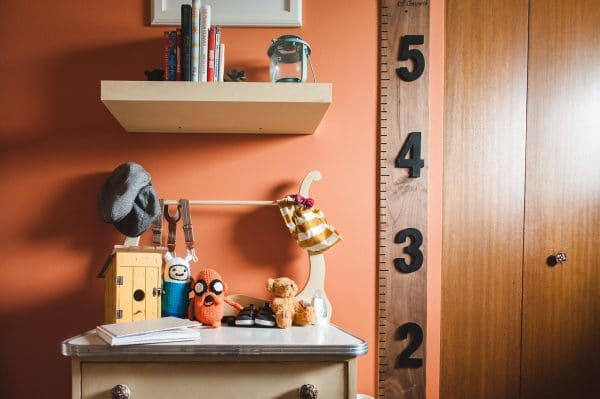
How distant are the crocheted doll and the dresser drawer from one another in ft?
0.92

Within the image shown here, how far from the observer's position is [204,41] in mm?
1312

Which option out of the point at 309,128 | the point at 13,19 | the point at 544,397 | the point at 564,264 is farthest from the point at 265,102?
the point at 544,397

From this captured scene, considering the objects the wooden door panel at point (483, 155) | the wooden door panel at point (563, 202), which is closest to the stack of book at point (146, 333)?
the wooden door panel at point (483, 155)

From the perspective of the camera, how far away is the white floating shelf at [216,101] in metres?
1.25

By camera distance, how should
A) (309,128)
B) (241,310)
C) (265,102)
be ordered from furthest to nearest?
(309,128) → (241,310) → (265,102)

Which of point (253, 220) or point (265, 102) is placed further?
Answer: point (253, 220)

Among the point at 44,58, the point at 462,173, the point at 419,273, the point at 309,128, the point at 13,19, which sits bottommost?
the point at 419,273

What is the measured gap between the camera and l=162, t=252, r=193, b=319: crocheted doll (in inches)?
53.6

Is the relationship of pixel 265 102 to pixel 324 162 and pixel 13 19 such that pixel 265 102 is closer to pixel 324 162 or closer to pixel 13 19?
pixel 324 162

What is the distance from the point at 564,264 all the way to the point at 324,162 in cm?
95

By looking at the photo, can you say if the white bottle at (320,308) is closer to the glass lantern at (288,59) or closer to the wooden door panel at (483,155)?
the wooden door panel at (483,155)

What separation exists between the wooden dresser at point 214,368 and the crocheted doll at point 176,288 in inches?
10.5

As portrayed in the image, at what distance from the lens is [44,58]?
1.55 meters

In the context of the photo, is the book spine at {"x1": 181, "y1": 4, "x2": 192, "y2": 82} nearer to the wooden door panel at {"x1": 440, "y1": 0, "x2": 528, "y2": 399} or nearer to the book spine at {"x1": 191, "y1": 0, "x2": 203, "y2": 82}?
the book spine at {"x1": 191, "y1": 0, "x2": 203, "y2": 82}
